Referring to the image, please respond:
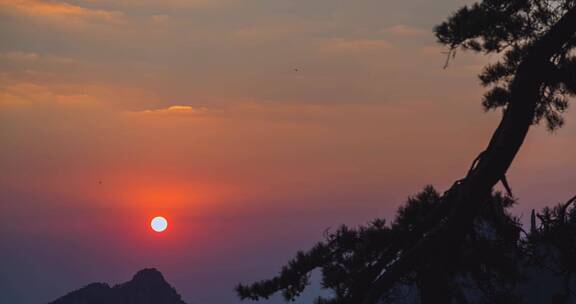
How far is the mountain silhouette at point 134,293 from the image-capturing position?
373 ft

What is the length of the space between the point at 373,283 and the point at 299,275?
1800 mm

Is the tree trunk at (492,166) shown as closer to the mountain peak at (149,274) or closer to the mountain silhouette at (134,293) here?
the mountain silhouette at (134,293)

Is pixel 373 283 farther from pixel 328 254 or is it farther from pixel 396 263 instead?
pixel 328 254

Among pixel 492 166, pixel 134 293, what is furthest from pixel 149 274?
pixel 492 166

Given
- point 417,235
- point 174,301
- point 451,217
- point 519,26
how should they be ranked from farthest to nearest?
point 174,301
point 519,26
point 417,235
point 451,217

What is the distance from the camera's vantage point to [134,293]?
386 feet

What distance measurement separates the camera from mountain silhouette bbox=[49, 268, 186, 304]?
4478 inches

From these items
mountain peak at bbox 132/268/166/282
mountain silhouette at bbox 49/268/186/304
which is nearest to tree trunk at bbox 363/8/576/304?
mountain silhouette at bbox 49/268/186/304

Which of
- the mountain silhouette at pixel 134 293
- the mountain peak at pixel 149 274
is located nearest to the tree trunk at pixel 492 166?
the mountain silhouette at pixel 134 293

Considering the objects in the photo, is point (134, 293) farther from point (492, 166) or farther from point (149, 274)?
point (492, 166)

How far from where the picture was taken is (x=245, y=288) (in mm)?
9281

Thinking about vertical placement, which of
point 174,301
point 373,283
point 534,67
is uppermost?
point 174,301

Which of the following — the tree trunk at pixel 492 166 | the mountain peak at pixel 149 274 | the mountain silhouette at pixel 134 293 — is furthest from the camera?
the mountain peak at pixel 149 274

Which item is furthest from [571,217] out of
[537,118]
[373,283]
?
[373,283]
